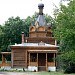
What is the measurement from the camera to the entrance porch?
5638 cm

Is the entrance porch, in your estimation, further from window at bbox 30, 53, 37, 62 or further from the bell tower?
the bell tower

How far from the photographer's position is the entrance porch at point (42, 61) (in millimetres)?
56375

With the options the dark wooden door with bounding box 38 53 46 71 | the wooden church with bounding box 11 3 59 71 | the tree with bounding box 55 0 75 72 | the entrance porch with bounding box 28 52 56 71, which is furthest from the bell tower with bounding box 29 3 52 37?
the tree with bounding box 55 0 75 72

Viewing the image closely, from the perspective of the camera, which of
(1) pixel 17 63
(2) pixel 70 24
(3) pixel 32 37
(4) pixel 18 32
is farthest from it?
(4) pixel 18 32

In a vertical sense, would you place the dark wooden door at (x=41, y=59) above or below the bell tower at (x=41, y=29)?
below

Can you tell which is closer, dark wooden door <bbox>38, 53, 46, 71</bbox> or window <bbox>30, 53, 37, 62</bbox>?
dark wooden door <bbox>38, 53, 46, 71</bbox>

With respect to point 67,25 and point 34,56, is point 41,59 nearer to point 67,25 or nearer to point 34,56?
point 34,56

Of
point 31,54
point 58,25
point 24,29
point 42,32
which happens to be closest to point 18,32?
point 24,29

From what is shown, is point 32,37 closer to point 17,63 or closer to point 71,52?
point 17,63

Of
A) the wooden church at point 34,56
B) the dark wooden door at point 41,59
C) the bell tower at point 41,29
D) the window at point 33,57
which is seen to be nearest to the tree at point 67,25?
the wooden church at point 34,56

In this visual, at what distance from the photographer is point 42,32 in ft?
217

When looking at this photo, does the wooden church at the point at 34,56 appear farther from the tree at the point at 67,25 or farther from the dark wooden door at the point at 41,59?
the tree at the point at 67,25

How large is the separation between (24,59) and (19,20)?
28950 mm

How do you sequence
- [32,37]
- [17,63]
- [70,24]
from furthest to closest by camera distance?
1. [32,37]
2. [17,63]
3. [70,24]
